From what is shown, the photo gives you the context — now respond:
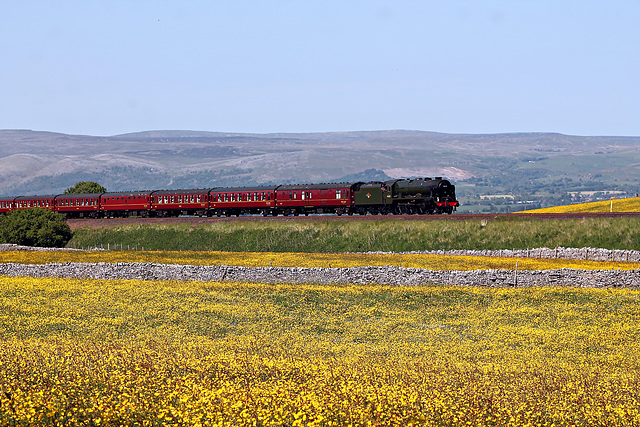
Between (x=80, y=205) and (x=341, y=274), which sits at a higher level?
(x=80, y=205)

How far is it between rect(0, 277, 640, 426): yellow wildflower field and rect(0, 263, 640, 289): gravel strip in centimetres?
198

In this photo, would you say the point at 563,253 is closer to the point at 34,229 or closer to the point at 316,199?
the point at 316,199

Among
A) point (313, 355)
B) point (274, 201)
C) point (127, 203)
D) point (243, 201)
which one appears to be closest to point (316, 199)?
point (274, 201)

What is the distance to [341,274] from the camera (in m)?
46.1

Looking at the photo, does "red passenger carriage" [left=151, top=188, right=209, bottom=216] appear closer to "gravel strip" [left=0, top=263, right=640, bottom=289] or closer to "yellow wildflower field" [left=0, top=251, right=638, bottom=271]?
"yellow wildflower field" [left=0, top=251, right=638, bottom=271]

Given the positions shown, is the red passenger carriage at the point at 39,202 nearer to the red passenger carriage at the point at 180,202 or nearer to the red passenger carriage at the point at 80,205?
the red passenger carriage at the point at 80,205

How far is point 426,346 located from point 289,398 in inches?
442

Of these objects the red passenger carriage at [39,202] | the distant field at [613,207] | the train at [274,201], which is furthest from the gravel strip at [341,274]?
the red passenger carriage at [39,202]

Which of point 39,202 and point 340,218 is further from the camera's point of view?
point 39,202

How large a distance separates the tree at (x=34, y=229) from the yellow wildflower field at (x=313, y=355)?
39552 mm

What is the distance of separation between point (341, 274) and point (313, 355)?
71.5 feet

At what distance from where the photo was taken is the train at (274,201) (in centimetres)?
8000

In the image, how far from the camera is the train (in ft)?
262

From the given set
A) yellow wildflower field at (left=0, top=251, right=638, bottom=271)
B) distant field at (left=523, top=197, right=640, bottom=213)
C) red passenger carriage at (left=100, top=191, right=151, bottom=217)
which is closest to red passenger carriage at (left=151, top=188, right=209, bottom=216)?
red passenger carriage at (left=100, top=191, right=151, bottom=217)
